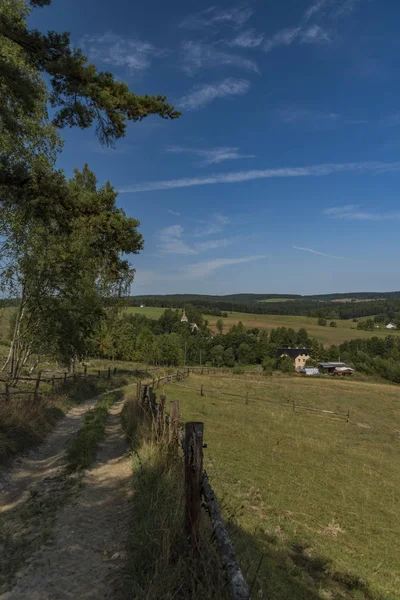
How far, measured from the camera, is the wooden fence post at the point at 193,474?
390cm

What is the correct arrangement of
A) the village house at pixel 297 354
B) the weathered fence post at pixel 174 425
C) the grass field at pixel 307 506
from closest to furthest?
the grass field at pixel 307 506, the weathered fence post at pixel 174 425, the village house at pixel 297 354

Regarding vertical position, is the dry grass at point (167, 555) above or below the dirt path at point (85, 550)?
above

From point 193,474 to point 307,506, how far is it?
20.3ft

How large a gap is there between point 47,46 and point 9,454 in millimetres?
8731

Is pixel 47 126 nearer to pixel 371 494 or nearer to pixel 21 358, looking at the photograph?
pixel 21 358

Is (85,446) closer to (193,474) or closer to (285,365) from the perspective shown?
(193,474)

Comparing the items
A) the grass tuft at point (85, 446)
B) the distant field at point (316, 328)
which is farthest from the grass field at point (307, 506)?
the distant field at point (316, 328)

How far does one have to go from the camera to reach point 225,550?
10.3 feet

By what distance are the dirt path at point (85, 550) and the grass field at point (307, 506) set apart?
1.60 meters

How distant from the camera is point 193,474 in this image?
3982 mm

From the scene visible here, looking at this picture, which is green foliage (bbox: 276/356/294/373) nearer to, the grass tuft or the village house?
the village house

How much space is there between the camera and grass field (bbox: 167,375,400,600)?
543 cm

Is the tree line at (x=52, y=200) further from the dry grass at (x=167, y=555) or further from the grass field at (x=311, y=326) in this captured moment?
the grass field at (x=311, y=326)

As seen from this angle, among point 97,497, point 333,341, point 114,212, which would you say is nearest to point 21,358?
point 114,212
